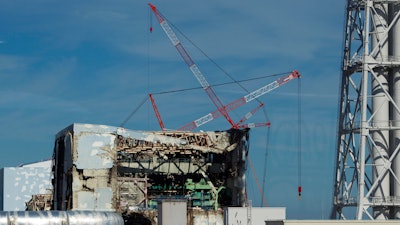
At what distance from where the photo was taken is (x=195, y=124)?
624 ft

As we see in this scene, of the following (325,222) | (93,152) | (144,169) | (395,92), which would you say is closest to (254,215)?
(325,222)

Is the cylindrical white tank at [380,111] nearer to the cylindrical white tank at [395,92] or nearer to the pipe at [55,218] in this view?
the cylindrical white tank at [395,92]

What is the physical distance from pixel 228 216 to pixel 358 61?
84.1 feet

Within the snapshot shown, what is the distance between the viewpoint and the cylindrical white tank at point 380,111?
337 ft

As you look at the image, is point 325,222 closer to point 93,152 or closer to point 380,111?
point 380,111

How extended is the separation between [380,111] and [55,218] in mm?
45110

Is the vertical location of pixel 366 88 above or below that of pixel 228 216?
above

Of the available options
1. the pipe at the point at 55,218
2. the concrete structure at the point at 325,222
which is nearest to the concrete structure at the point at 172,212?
the concrete structure at the point at 325,222

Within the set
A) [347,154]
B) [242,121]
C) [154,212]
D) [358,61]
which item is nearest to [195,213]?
[154,212]

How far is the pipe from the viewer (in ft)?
243

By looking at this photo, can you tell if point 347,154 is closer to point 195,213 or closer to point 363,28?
point 363,28

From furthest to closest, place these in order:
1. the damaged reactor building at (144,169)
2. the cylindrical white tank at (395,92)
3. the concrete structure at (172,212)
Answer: the damaged reactor building at (144,169) < the cylindrical white tank at (395,92) < the concrete structure at (172,212)

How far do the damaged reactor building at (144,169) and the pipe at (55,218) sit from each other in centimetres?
3270

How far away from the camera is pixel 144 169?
133 metres
